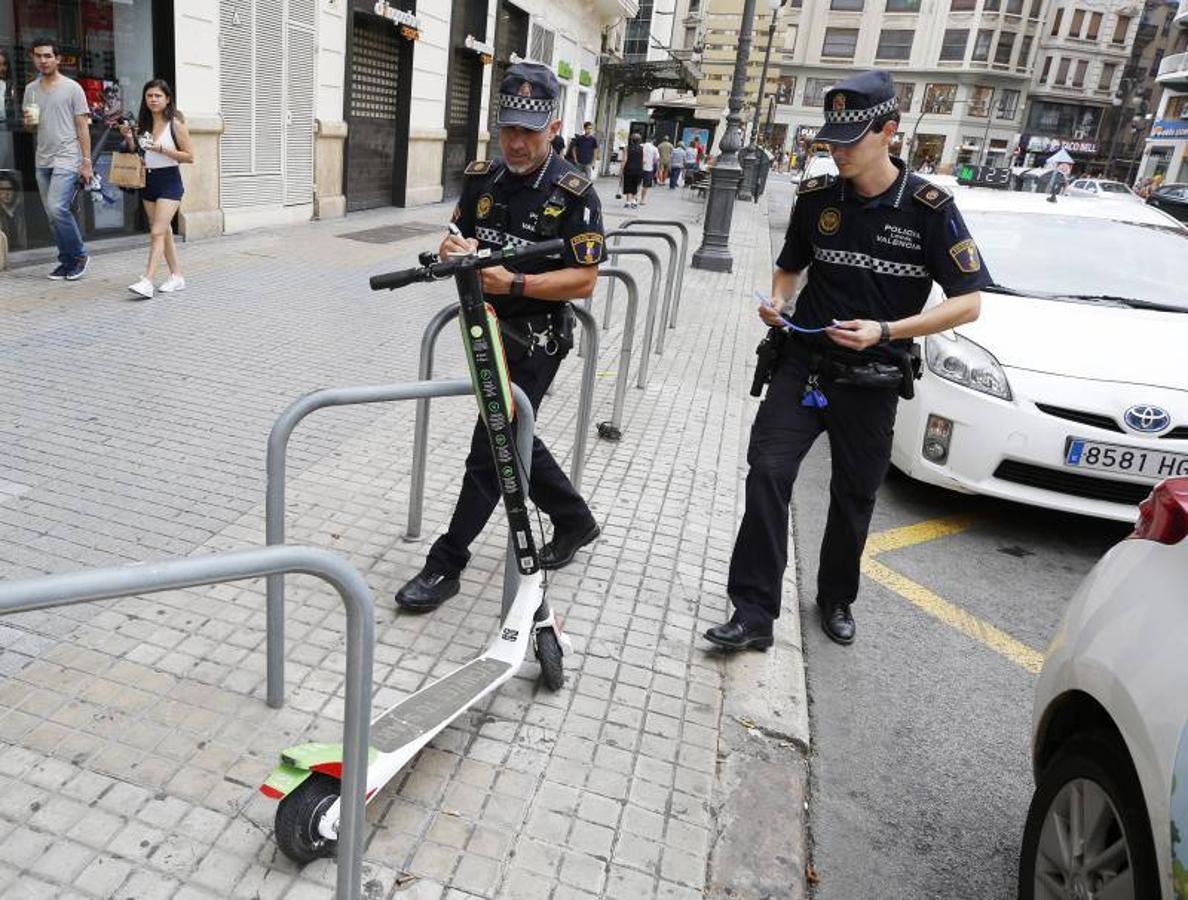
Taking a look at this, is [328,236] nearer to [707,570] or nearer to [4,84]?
[4,84]

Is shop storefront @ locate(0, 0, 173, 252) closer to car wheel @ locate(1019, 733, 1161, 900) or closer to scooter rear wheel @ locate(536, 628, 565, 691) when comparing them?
scooter rear wheel @ locate(536, 628, 565, 691)

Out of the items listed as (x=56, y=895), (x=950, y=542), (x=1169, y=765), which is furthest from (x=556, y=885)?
(x=950, y=542)

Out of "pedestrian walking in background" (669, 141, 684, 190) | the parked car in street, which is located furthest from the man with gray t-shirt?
the parked car in street

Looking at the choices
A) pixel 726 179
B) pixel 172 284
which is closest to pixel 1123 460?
pixel 172 284

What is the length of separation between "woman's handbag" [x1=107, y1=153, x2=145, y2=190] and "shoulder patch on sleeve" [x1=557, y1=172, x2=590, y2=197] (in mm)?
5697

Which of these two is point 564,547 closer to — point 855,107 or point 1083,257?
point 855,107

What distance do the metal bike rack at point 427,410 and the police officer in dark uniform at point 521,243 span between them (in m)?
0.27

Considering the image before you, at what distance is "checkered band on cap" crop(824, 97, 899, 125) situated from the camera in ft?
9.94

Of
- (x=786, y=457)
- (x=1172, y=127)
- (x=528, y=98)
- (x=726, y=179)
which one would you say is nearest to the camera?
(x=528, y=98)

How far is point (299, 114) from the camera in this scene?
12.4 m

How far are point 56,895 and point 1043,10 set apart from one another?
84.1m

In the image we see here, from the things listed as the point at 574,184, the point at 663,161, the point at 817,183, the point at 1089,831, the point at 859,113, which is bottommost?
the point at 1089,831

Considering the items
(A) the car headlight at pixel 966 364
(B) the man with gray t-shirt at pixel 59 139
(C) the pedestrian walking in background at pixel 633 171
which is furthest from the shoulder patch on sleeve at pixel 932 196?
(C) the pedestrian walking in background at pixel 633 171

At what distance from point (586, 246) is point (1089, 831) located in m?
2.23
